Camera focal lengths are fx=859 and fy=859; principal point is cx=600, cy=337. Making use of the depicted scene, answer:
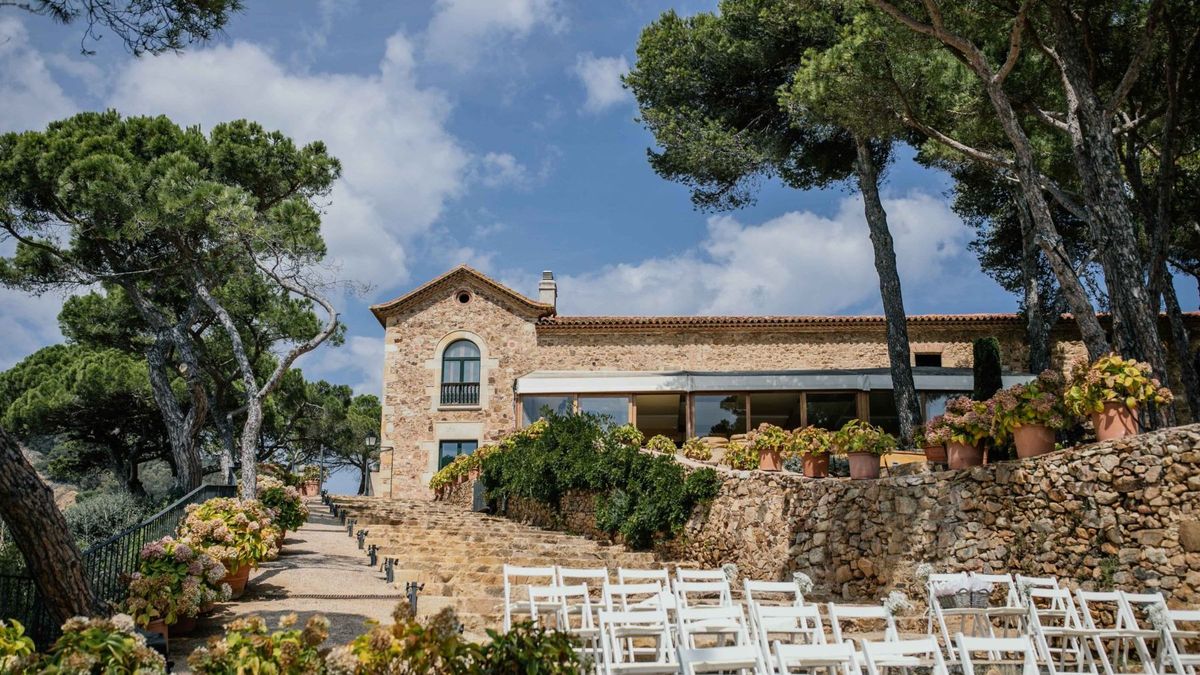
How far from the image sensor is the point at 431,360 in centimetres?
2139

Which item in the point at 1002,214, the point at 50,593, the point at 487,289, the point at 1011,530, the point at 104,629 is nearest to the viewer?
the point at 104,629

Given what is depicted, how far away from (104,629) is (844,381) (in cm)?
1696

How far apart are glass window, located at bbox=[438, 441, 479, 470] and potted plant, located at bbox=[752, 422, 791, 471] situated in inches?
428

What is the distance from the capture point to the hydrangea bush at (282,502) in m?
12.1

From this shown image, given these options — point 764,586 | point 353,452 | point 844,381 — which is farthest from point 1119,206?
point 353,452

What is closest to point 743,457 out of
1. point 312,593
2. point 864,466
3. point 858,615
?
point 864,466

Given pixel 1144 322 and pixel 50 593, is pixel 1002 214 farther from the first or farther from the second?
pixel 50 593

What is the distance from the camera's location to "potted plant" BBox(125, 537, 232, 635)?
6.50 metres

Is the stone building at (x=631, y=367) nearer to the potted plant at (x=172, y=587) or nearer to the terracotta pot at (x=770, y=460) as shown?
the terracotta pot at (x=770, y=460)

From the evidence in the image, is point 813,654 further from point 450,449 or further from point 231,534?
point 450,449

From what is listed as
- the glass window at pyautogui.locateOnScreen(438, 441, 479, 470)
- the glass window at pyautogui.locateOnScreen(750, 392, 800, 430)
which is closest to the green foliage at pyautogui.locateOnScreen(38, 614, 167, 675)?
the glass window at pyautogui.locateOnScreen(750, 392, 800, 430)

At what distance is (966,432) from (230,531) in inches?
285

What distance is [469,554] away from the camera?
36.2ft

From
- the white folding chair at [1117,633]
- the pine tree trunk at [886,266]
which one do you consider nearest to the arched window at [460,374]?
the pine tree trunk at [886,266]
